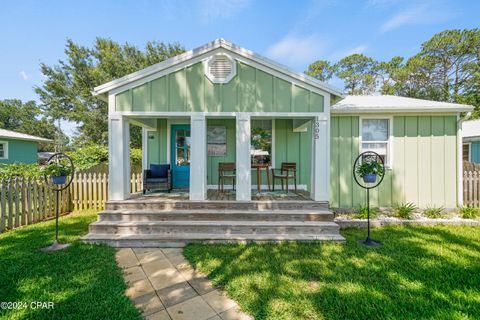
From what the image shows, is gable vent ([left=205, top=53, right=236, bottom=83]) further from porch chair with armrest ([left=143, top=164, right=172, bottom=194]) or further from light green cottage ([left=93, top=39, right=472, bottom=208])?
porch chair with armrest ([left=143, top=164, right=172, bottom=194])

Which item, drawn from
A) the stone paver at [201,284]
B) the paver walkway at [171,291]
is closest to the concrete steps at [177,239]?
the paver walkway at [171,291]

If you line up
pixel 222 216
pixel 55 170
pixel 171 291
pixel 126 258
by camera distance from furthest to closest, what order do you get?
pixel 222 216, pixel 55 170, pixel 126 258, pixel 171 291

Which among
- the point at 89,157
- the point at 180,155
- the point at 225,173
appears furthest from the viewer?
the point at 89,157

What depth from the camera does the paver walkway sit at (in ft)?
7.48

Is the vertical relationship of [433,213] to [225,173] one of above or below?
below

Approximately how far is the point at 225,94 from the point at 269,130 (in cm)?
249

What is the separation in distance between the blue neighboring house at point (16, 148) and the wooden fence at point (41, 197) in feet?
39.7

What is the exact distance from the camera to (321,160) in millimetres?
4898

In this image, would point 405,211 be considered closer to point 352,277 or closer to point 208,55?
point 352,277

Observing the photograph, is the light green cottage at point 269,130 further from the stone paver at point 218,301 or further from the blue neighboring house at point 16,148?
the blue neighboring house at point 16,148

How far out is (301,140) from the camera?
693 centimetres

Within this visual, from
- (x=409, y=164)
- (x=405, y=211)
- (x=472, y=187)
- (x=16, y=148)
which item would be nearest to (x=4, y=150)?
(x=16, y=148)

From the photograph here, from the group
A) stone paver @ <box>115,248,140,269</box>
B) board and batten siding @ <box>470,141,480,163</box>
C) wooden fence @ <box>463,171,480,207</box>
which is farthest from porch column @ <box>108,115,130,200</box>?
board and batten siding @ <box>470,141,480,163</box>

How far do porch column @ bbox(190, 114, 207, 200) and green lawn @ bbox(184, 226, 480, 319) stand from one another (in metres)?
1.27
